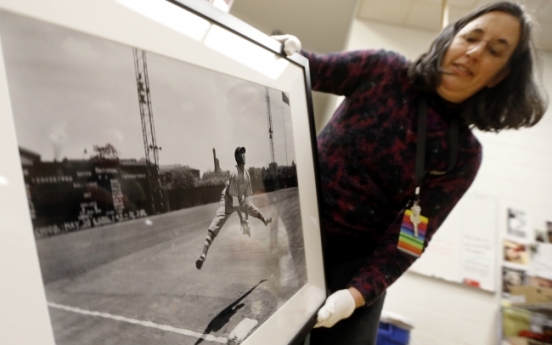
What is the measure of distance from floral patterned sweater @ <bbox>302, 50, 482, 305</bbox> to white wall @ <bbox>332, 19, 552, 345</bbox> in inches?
54.8

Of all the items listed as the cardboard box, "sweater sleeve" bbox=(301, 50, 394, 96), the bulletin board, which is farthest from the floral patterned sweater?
the cardboard box

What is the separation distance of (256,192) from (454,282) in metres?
1.88

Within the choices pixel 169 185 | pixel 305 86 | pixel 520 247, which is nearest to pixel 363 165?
pixel 305 86

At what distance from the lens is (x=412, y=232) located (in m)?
0.71

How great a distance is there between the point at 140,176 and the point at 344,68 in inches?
21.6

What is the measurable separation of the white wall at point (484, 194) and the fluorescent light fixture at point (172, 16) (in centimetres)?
187

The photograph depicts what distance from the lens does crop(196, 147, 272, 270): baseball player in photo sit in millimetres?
377

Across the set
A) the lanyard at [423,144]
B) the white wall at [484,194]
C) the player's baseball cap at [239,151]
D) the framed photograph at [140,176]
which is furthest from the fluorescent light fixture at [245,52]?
the white wall at [484,194]

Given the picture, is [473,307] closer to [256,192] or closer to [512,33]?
[512,33]

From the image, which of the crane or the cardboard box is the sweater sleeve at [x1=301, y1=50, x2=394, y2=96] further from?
the cardboard box

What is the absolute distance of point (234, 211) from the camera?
409 millimetres

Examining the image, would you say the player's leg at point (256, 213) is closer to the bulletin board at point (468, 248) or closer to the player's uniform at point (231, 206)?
the player's uniform at point (231, 206)

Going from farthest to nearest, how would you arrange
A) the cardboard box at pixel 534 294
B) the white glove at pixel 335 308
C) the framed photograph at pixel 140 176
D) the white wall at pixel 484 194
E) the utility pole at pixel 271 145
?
the white wall at pixel 484 194, the cardboard box at pixel 534 294, the white glove at pixel 335 308, the utility pole at pixel 271 145, the framed photograph at pixel 140 176

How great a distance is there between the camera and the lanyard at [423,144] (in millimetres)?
693
